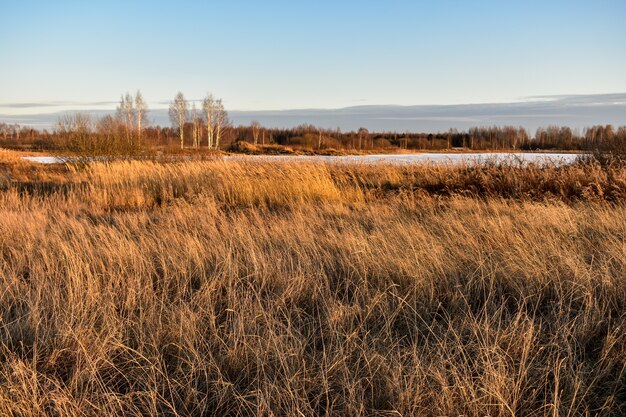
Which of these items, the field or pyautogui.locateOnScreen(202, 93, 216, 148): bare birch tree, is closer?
the field

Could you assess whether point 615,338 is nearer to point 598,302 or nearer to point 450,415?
point 598,302

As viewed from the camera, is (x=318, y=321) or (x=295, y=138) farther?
(x=295, y=138)

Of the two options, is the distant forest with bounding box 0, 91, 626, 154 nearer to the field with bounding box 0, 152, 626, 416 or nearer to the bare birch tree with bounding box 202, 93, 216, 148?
the bare birch tree with bounding box 202, 93, 216, 148

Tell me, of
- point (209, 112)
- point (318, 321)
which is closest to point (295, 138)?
point (209, 112)

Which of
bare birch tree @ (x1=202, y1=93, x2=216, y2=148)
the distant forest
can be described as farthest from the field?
bare birch tree @ (x1=202, y1=93, x2=216, y2=148)

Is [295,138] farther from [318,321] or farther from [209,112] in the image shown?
[318,321]

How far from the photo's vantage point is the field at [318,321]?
222 centimetres

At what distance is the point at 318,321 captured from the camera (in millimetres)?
3172

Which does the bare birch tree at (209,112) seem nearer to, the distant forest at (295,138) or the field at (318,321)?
the distant forest at (295,138)

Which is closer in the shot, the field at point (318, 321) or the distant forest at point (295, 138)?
the field at point (318, 321)

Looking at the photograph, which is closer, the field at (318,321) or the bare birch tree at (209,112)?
the field at (318,321)

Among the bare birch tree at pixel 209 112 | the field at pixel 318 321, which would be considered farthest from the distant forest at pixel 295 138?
the field at pixel 318 321

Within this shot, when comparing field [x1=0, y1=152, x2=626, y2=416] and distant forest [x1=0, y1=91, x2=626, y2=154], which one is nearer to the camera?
field [x1=0, y1=152, x2=626, y2=416]

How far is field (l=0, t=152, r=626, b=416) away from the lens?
7.28 ft
